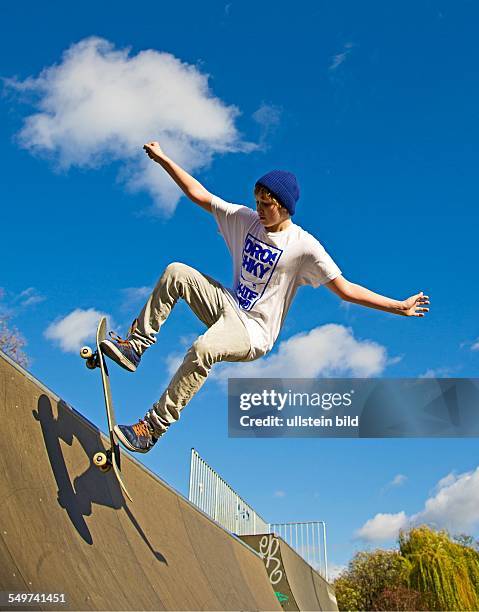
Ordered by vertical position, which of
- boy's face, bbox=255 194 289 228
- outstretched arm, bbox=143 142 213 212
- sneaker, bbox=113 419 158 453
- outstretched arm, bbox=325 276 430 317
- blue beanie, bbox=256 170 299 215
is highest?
outstretched arm, bbox=143 142 213 212

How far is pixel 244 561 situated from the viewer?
8977 mm

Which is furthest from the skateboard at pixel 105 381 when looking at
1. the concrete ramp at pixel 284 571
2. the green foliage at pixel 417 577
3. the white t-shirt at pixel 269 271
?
the green foliage at pixel 417 577

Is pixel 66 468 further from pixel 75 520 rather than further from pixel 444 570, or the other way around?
pixel 444 570

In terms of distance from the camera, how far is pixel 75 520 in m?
3.81

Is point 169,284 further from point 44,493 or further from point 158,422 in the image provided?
point 44,493

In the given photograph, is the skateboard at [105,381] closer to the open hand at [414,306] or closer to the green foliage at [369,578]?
the open hand at [414,306]

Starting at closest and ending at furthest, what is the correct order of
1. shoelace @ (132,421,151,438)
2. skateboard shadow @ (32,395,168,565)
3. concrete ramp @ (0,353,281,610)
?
concrete ramp @ (0,353,281,610), skateboard shadow @ (32,395,168,565), shoelace @ (132,421,151,438)

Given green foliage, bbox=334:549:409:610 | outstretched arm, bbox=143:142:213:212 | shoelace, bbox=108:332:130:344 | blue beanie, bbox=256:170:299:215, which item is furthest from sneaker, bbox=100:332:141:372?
green foliage, bbox=334:549:409:610

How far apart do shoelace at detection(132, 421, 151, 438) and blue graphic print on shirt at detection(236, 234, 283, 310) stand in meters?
1.08

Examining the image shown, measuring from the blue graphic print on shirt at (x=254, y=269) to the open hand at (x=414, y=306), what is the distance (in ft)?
3.56

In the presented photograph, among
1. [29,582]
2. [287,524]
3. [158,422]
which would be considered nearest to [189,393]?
[158,422]

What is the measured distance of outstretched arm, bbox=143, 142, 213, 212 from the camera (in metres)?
4.56

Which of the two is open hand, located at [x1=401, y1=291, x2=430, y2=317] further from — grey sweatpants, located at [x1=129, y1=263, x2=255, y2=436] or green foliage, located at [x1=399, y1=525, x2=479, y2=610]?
green foliage, located at [x1=399, y1=525, x2=479, y2=610]

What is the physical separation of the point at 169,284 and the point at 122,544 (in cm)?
189
